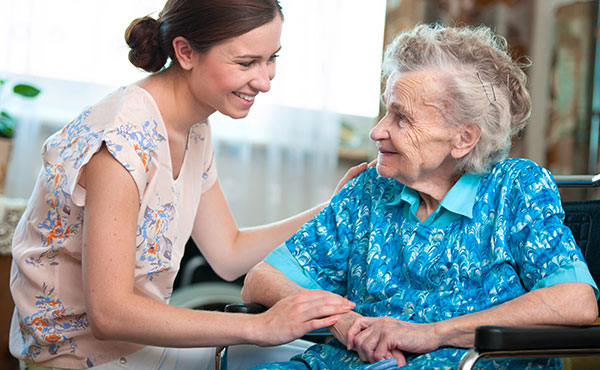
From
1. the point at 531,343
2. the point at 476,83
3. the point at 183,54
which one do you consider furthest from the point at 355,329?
the point at 183,54

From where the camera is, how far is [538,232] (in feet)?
4.20

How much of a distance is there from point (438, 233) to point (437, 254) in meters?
0.05

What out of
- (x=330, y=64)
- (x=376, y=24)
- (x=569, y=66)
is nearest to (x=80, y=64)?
(x=330, y=64)

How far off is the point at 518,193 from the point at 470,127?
0.61 ft

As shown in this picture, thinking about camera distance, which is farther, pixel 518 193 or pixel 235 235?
Result: pixel 235 235

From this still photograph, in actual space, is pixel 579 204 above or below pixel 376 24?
below

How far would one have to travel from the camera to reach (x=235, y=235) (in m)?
1.83

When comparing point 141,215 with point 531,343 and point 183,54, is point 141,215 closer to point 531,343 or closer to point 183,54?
point 183,54

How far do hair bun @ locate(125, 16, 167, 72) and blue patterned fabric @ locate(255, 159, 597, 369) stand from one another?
0.55m

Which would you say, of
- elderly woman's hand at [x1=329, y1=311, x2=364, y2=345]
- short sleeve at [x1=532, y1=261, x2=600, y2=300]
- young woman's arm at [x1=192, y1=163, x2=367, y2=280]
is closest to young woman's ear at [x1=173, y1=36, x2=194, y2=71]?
young woman's arm at [x1=192, y1=163, x2=367, y2=280]

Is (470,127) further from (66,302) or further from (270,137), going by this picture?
(270,137)

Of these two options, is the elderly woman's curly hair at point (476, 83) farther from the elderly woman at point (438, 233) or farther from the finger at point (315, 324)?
the finger at point (315, 324)

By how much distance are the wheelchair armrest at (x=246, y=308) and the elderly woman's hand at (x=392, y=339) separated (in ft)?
0.80

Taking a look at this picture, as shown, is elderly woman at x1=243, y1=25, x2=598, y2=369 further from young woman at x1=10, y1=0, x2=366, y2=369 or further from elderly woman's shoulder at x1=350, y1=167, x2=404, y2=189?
young woman at x1=10, y1=0, x2=366, y2=369
